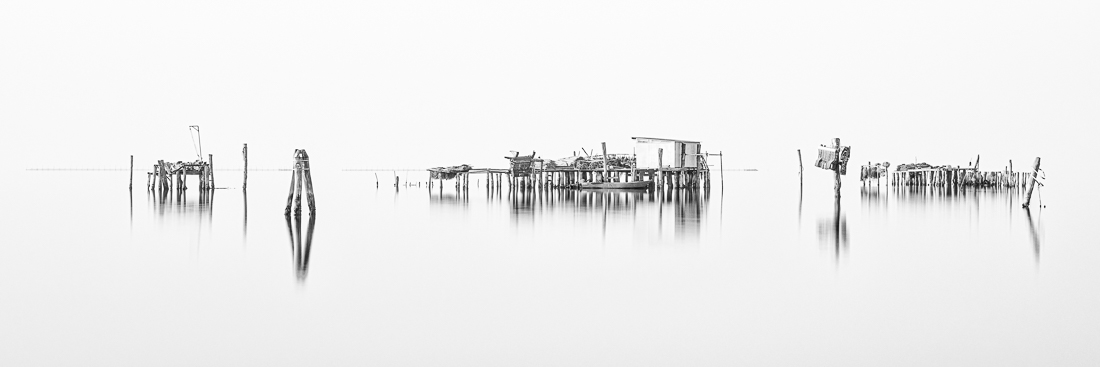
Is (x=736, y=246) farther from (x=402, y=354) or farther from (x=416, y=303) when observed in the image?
(x=402, y=354)

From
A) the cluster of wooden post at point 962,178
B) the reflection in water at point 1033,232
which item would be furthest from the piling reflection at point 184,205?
the cluster of wooden post at point 962,178

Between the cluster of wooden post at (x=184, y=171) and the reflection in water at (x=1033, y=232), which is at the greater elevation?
the cluster of wooden post at (x=184, y=171)

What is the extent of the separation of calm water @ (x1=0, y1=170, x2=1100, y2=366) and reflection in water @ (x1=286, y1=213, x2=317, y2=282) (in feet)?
0.41

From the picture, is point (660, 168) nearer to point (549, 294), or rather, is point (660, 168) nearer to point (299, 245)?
point (299, 245)

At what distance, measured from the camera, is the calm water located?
1016cm

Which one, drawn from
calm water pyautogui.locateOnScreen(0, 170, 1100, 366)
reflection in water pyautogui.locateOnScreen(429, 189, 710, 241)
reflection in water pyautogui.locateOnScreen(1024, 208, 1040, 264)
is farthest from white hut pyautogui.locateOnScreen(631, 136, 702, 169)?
calm water pyautogui.locateOnScreen(0, 170, 1100, 366)

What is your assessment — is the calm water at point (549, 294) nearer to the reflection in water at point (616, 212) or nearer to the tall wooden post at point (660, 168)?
the reflection in water at point (616, 212)

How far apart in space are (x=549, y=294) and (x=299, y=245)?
8391 mm

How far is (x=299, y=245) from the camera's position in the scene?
20.5 meters

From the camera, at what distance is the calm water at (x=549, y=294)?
10156 millimetres

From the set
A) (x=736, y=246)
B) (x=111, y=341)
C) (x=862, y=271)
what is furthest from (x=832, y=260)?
(x=111, y=341)

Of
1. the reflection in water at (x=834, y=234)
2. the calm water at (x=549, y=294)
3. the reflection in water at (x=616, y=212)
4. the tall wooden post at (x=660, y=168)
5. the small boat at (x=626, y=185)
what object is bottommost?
the calm water at (x=549, y=294)

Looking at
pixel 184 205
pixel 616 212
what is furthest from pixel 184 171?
pixel 616 212

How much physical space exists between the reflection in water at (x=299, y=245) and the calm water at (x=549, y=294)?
12cm
